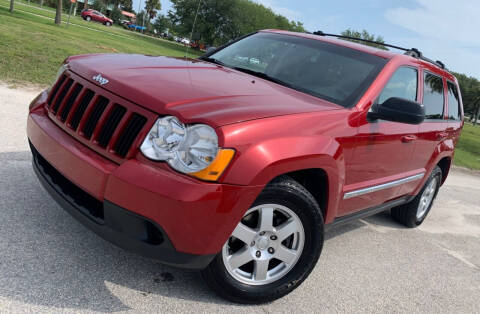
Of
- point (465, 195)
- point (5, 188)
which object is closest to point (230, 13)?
point (465, 195)

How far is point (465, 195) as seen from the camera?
26.5 feet

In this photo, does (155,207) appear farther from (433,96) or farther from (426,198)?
(426,198)

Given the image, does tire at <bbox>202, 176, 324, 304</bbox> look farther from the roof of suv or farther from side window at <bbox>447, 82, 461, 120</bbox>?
side window at <bbox>447, 82, 461, 120</bbox>

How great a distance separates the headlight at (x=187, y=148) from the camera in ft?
7.55

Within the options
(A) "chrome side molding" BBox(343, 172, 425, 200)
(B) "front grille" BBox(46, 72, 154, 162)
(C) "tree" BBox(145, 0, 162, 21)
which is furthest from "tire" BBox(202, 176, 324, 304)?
(C) "tree" BBox(145, 0, 162, 21)

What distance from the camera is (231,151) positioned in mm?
2324

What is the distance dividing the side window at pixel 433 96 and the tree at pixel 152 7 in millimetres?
104501

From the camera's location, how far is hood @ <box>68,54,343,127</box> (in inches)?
96.3

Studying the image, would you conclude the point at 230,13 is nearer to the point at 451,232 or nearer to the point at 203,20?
the point at 203,20

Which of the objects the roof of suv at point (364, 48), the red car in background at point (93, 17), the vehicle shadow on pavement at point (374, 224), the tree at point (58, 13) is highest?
the roof of suv at point (364, 48)

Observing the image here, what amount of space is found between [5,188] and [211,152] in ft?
7.48

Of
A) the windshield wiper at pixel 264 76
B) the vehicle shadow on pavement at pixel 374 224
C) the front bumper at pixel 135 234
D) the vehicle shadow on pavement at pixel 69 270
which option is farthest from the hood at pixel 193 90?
the vehicle shadow on pavement at pixel 374 224

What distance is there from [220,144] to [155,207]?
46 cm

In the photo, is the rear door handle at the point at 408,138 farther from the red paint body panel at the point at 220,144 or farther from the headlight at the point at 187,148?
the headlight at the point at 187,148
